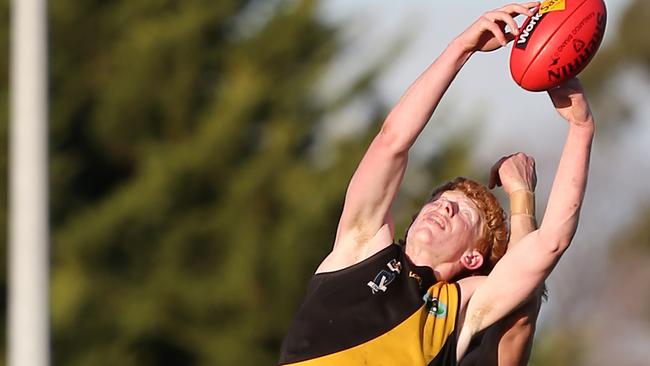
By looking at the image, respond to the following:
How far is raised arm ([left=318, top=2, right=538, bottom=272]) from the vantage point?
5.92m

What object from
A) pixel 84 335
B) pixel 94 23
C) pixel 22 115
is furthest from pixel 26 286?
pixel 94 23

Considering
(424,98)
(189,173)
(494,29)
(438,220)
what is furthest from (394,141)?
(189,173)

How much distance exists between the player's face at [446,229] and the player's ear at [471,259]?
0.07 ft

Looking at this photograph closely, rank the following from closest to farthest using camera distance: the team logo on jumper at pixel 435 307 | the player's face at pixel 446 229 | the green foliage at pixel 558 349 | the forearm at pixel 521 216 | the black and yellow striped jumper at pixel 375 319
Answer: the black and yellow striped jumper at pixel 375 319 < the team logo on jumper at pixel 435 307 < the player's face at pixel 446 229 < the forearm at pixel 521 216 < the green foliage at pixel 558 349

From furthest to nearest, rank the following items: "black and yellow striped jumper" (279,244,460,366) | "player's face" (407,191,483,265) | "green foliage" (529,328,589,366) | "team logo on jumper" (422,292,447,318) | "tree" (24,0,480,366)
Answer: "tree" (24,0,480,366) → "green foliage" (529,328,589,366) → "player's face" (407,191,483,265) → "team logo on jumper" (422,292,447,318) → "black and yellow striped jumper" (279,244,460,366)

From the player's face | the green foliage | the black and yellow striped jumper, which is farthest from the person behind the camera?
the green foliage

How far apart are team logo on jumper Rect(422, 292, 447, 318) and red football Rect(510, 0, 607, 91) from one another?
2.54 ft

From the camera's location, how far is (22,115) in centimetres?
2077

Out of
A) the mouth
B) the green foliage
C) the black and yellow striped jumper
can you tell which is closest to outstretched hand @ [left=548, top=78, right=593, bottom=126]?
the mouth

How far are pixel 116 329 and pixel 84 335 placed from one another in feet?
2.03

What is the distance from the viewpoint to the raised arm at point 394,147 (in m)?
5.92

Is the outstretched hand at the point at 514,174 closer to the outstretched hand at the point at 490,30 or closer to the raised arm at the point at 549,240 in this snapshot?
the raised arm at the point at 549,240

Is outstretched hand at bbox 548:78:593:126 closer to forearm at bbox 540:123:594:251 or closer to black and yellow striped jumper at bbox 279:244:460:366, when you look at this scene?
forearm at bbox 540:123:594:251

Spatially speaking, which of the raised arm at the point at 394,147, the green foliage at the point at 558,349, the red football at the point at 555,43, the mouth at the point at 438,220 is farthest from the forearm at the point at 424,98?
the green foliage at the point at 558,349
